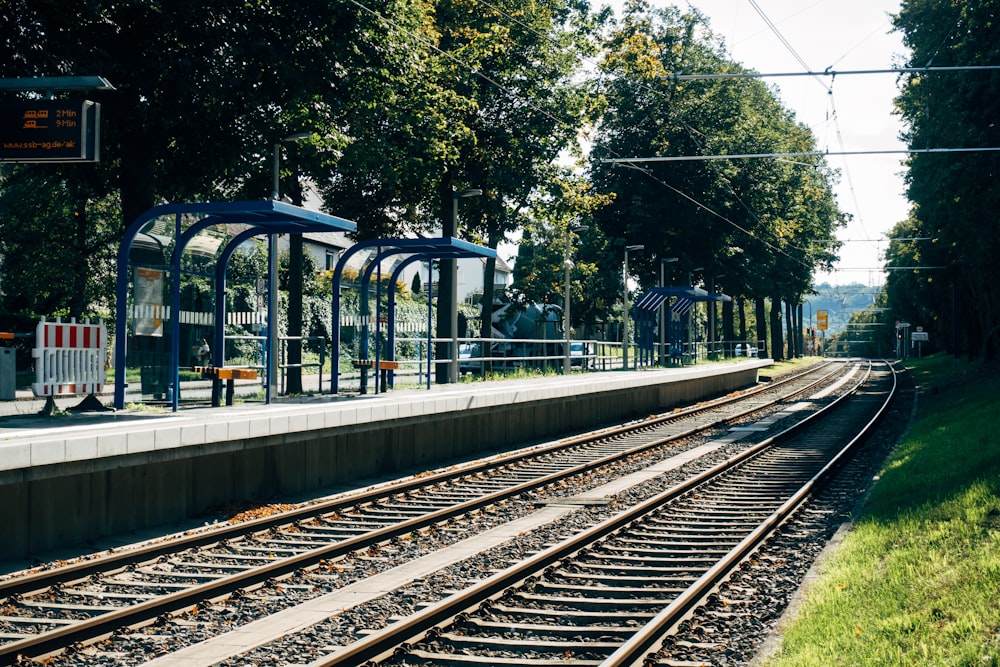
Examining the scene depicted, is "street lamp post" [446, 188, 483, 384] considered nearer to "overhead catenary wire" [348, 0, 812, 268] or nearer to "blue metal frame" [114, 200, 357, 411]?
"overhead catenary wire" [348, 0, 812, 268]

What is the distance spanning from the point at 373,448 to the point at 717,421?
1394cm

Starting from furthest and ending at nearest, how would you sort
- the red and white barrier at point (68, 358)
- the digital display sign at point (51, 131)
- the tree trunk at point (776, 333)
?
the tree trunk at point (776, 333) < the red and white barrier at point (68, 358) < the digital display sign at point (51, 131)

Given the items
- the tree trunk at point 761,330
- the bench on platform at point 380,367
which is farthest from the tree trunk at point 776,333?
the bench on platform at point 380,367

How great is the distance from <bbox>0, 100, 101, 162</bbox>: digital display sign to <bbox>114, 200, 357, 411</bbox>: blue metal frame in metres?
1.63

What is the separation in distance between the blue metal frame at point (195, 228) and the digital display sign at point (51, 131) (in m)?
1.63

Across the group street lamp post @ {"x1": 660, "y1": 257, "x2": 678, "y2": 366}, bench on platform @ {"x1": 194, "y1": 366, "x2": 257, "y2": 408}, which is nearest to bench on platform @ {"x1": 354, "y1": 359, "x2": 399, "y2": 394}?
bench on platform @ {"x1": 194, "y1": 366, "x2": 257, "y2": 408}

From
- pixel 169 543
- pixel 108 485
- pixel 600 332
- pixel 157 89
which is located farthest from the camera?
pixel 600 332

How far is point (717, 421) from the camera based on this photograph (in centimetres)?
2838

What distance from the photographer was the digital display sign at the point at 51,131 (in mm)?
12984

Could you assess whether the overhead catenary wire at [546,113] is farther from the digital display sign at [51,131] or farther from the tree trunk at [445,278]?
the digital display sign at [51,131]

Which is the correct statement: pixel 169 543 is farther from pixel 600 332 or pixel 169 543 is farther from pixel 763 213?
pixel 600 332

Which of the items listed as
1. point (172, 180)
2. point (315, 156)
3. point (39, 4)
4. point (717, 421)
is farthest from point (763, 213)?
point (39, 4)

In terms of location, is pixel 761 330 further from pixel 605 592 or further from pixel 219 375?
pixel 605 592

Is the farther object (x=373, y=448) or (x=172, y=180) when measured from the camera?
(x=172, y=180)
